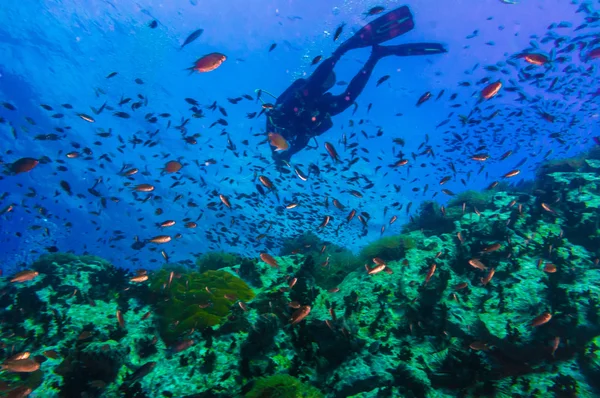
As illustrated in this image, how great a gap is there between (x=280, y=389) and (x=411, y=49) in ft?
50.7

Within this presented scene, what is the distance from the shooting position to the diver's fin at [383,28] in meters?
13.5

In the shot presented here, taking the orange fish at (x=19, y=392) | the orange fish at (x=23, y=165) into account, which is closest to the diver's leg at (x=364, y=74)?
the orange fish at (x=23, y=165)

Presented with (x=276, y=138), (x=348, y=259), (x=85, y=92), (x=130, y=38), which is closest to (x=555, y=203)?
(x=348, y=259)

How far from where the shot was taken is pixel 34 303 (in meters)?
6.57

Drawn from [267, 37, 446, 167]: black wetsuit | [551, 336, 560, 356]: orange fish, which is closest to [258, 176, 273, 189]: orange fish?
[267, 37, 446, 167]: black wetsuit

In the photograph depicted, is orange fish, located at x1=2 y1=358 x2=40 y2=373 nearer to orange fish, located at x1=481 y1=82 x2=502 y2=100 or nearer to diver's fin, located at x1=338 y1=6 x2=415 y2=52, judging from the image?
orange fish, located at x1=481 y1=82 x2=502 y2=100

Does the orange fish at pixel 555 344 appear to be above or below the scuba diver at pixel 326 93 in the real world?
below

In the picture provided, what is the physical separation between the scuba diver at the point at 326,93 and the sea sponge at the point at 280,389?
10229 mm

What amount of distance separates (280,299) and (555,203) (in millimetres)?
10319

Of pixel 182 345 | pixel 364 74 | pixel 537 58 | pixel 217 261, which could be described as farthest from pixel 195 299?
pixel 364 74

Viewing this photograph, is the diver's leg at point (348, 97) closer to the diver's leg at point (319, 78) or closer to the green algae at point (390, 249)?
the diver's leg at point (319, 78)

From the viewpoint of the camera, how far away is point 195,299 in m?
6.12

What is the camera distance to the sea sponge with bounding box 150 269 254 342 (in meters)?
5.55

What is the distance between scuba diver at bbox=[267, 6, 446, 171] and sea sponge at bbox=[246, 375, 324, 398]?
1023 cm
